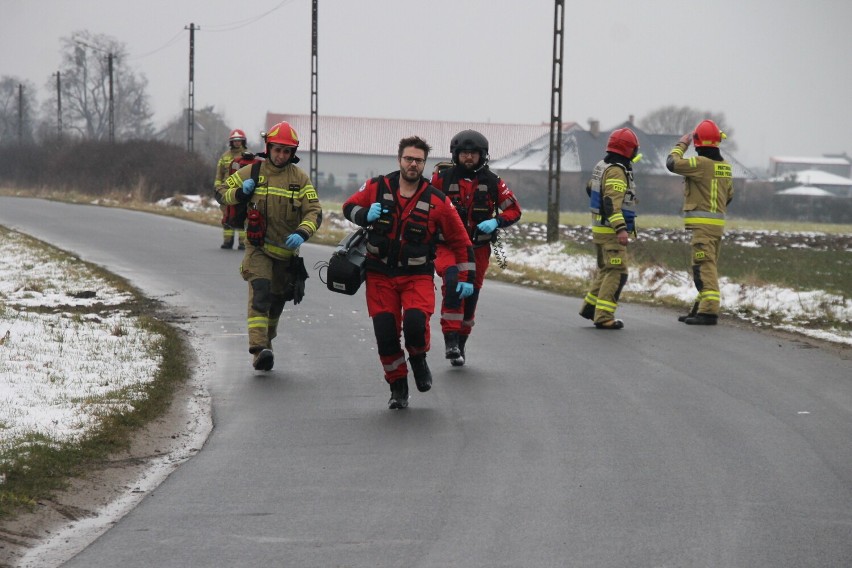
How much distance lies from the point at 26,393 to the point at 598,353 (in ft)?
16.4

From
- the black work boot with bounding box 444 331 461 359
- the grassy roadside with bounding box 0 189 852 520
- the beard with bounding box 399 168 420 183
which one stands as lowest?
the grassy roadside with bounding box 0 189 852 520

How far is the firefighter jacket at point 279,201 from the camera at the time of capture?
1023cm

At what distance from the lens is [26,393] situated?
870 centimetres

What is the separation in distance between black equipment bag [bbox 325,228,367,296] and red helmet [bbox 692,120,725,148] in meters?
6.15

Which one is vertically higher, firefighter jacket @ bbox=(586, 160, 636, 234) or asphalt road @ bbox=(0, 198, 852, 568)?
firefighter jacket @ bbox=(586, 160, 636, 234)

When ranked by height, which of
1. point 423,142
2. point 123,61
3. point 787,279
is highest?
point 123,61

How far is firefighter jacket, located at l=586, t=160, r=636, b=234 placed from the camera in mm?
13023

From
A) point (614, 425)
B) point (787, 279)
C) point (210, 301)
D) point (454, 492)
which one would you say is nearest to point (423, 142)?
point (614, 425)

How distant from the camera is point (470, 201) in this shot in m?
10.8

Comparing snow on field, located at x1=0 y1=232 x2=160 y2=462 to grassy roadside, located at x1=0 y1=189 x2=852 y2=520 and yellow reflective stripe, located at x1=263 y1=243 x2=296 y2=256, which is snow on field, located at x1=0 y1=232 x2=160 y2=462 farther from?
yellow reflective stripe, located at x1=263 y1=243 x2=296 y2=256

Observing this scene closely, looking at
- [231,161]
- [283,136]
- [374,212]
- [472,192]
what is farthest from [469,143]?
[231,161]

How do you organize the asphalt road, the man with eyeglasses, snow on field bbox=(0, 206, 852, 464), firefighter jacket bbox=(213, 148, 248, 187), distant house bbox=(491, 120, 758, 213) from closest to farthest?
the asphalt road → snow on field bbox=(0, 206, 852, 464) → the man with eyeglasses → firefighter jacket bbox=(213, 148, 248, 187) → distant house bbox=(491, 120, 758, 213)

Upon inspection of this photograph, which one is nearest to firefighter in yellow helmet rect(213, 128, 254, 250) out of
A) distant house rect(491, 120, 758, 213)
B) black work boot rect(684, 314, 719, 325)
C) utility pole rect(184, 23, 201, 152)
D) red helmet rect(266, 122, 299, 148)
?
black work boot rect(684, 314, 719, 325)

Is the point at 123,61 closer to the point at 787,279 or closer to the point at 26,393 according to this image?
the point at 787,279
